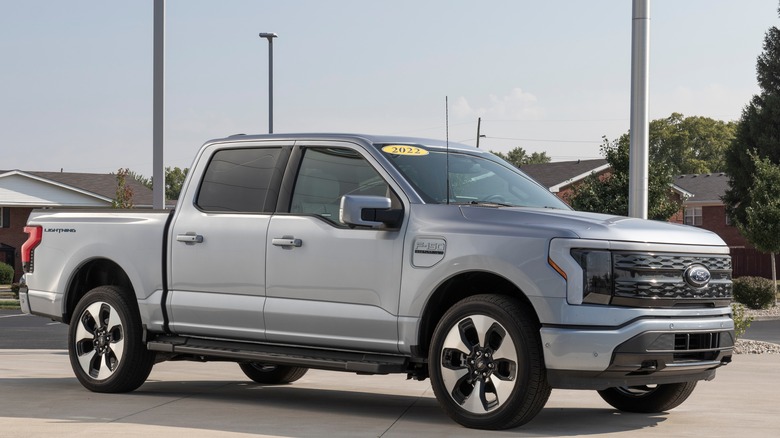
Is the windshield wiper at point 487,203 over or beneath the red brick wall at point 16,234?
over

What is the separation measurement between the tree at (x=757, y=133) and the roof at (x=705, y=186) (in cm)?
1125

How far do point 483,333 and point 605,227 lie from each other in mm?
1052

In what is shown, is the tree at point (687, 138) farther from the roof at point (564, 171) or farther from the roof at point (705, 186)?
the roof at point (564, 171)

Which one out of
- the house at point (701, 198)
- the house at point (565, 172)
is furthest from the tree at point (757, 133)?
the house at point (565, 172)

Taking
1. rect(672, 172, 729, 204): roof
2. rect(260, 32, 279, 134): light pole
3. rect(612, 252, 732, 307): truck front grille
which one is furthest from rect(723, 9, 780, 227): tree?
rect(612, 252, 732, 307): truck front grille

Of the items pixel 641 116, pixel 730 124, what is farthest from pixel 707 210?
pixel 641 116

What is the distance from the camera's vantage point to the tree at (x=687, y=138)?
344 feet

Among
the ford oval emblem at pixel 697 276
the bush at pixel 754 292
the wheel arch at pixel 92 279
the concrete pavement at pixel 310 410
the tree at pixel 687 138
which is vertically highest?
the tree at pixel 687 138

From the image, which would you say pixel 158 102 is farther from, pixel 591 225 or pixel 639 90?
pixel 591 225

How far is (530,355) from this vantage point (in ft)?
25.3

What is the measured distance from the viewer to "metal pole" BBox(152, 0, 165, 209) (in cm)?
1579

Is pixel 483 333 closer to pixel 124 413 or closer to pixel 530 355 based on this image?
pixel 530 355

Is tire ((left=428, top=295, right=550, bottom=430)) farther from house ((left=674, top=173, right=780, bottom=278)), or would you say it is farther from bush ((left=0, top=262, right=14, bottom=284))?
house ((left=674, top=173, right=780, bottom=278))

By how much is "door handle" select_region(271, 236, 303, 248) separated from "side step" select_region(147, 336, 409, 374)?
78 cm
